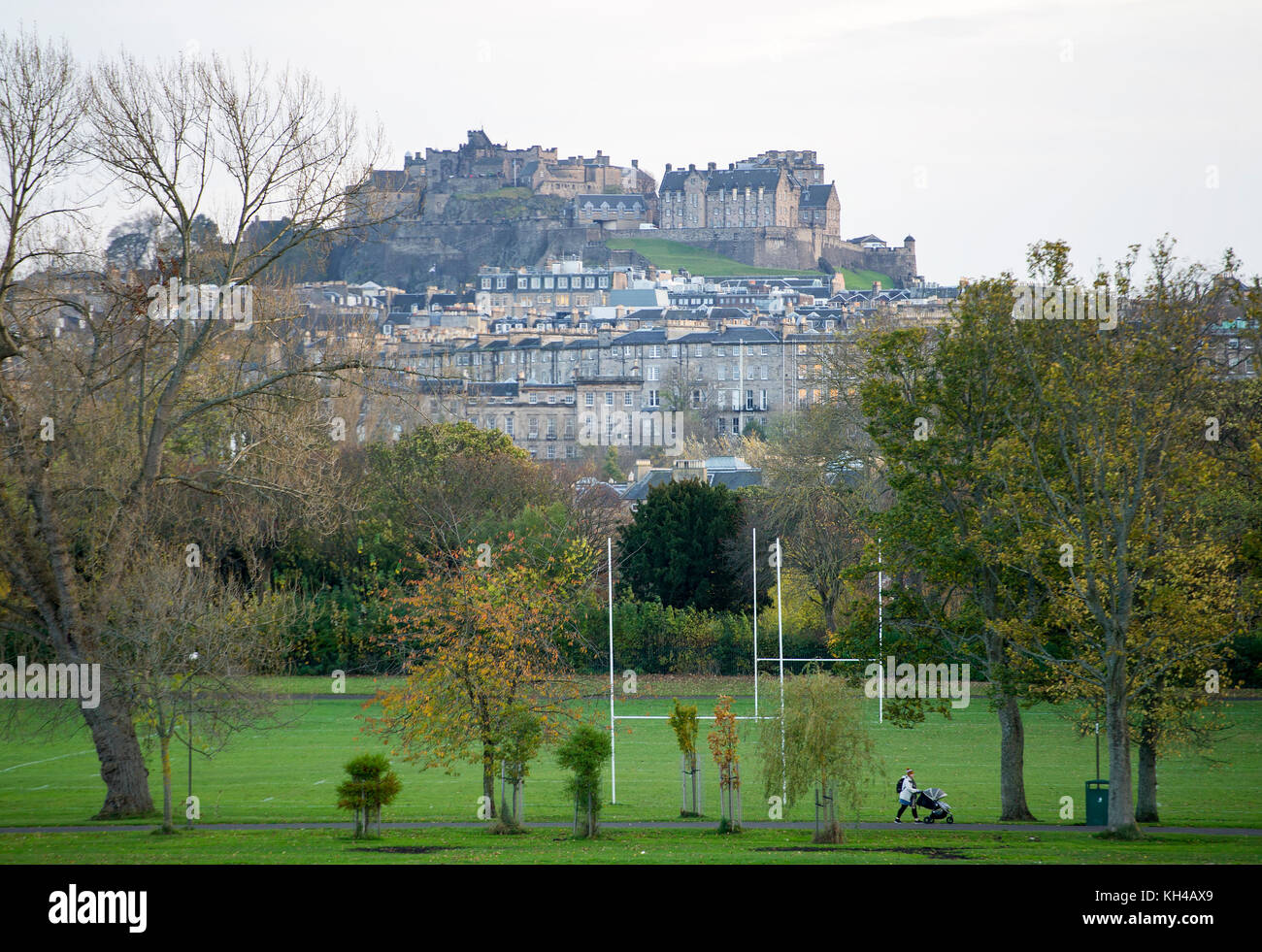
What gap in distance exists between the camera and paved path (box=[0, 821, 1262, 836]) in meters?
18.9

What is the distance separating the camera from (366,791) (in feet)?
58.4

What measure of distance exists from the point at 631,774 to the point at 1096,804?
878 centimetres

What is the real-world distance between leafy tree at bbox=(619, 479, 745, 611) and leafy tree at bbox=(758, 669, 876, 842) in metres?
25.0

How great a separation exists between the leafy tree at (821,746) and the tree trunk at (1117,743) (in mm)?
3249

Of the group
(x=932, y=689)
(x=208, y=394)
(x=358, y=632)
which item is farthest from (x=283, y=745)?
(x=932, y=689)

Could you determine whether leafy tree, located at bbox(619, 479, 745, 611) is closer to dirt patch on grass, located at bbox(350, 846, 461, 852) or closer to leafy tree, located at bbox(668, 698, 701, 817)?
leafy tree, located at bbox(668, 698, 701, 817)

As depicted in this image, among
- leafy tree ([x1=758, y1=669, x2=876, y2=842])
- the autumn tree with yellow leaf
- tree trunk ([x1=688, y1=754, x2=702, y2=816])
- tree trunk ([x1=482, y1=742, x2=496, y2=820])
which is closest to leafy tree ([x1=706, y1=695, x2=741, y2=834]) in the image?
leafy tree ([x1=758, y1=669, x2=876, y2=842])

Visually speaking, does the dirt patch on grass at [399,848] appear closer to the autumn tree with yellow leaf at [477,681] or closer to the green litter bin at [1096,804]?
the autumn tree with yellow leaf at [477,681]

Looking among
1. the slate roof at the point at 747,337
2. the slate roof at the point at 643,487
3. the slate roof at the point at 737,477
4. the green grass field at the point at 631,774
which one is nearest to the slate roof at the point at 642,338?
the slate roof at the point at 747,337

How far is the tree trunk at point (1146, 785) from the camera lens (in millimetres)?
19734

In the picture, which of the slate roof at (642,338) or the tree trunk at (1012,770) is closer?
the tree trunk at (1012,770)

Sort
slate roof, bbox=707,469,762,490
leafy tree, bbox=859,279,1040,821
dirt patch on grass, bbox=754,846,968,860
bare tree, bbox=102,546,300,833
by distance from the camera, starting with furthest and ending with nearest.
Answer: slate roof, bbox=707,469,762,490 → leafy tree, bbox=859,279,1040,821 → bare tree, bbox=102,546,300,833 → dirt patch on grass, bbox=754,846,968,860

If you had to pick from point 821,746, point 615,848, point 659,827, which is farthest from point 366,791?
point 821,746
